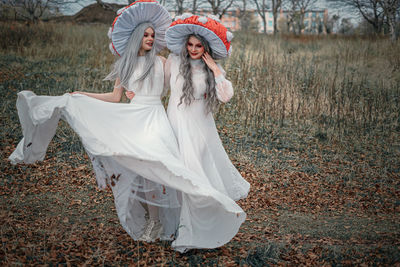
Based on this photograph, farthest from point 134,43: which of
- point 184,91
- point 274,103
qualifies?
point 274,103

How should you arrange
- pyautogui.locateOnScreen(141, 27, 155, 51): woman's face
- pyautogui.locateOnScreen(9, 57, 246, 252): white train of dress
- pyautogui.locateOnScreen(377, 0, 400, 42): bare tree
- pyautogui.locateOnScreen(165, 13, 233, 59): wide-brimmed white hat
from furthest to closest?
pyautogui.locateOnScreen(377, 0, 400, 42): bare tree, pyautogui.locateOnScreen(141, 27, 155, 51): woman's face, pyautogui.locateOnScreen(165, 13, 233, 59): wide-brimmed white hat, pyautogui.locateOnScreen(9, 57, 246, 252): white train of dress

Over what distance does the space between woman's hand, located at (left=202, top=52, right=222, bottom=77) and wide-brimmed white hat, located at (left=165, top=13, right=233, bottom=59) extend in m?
0.10

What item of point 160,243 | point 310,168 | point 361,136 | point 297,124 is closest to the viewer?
point 160,243

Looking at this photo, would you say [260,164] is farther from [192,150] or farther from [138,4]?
[138,4]

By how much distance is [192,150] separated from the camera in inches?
127

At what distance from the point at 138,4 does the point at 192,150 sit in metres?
1.43

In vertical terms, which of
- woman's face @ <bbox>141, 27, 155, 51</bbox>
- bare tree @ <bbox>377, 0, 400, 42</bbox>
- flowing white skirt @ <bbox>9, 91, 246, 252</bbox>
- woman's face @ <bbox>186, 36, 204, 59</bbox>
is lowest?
flowing white skirt @ <bbox>9, 91, 246, 252</bbox>

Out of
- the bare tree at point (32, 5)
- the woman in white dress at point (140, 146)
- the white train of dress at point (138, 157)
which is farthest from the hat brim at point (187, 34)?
the bare tree at point (32, 5)

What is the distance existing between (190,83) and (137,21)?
79 centimetres

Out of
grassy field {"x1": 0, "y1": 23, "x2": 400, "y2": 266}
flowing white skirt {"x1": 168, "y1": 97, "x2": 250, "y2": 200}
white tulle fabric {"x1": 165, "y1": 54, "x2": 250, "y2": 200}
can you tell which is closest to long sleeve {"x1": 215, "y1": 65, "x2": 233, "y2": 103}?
white tulle fabric {"x1": 165, "y1": 54, "x2": 250, "y2": 200}

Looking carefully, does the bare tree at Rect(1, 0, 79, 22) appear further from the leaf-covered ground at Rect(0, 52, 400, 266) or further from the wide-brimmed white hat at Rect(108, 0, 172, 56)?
the wide-brimmed white hat at Rect(108, 0, 172, 56)

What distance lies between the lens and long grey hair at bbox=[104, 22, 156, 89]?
334 cm

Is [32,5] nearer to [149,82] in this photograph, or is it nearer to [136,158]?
[149,82]

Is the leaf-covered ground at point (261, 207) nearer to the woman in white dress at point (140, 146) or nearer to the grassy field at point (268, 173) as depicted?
the grassy field at point (268, 173)
